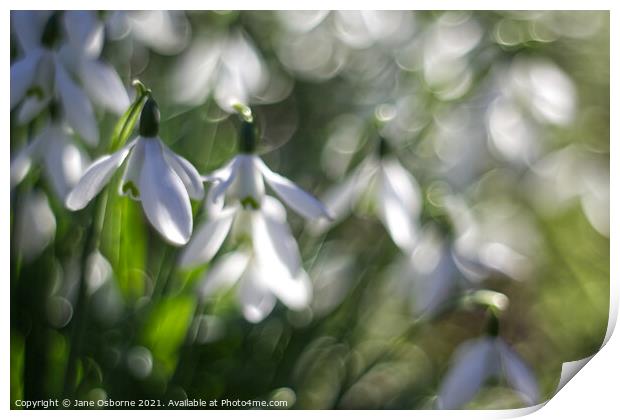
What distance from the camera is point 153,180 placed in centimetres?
89

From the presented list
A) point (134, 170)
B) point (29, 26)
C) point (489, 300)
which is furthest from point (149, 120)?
point (489, 300)

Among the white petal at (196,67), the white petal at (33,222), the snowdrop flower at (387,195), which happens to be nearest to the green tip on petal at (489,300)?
the snowdrop flower at (387,195)

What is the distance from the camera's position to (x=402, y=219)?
3.48 ft

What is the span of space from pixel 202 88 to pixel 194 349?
366 mm

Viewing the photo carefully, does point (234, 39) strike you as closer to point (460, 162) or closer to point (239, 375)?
point (460, 162)

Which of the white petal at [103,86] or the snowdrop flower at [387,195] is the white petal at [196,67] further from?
the snowdrop flower at [387,195]

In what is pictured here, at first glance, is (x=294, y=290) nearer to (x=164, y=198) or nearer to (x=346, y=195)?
(x=346, y=195)

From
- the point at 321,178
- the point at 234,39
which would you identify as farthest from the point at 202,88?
the point at 321,178

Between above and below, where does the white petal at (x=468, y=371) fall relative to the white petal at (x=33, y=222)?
below

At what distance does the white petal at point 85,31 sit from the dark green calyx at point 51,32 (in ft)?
0.04

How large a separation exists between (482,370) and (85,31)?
71 cm

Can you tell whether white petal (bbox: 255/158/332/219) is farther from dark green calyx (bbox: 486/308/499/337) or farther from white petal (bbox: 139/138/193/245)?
dark green calyx (bbox: 486/308/499/337)

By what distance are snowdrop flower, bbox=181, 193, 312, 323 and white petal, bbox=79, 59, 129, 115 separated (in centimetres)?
18

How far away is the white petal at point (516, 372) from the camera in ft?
3.56
